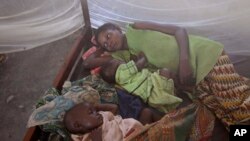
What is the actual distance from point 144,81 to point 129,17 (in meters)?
0.59

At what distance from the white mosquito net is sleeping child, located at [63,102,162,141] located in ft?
2.28

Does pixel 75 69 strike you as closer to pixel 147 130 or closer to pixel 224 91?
pixel 147 130

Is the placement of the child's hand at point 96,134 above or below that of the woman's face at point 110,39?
below

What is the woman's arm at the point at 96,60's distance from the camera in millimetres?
1817

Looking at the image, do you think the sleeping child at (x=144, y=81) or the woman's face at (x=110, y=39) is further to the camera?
the woman's face at (x=110, y=39)

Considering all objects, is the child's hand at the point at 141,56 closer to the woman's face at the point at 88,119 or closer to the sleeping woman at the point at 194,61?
the sleeping woman at the point at 194,61

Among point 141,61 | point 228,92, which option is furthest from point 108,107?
point 228,92

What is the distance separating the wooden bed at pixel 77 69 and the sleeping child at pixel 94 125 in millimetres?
184

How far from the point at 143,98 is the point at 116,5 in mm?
710

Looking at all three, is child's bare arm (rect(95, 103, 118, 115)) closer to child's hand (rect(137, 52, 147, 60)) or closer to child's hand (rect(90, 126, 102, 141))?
child's hand (rect(90, 126, 102, 141))

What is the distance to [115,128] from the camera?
1.41 metres

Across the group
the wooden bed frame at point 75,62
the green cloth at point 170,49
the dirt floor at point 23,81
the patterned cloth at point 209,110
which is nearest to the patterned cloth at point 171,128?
the patterned cloth at point 209,110

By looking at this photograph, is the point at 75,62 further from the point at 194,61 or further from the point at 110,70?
the point at 194,61

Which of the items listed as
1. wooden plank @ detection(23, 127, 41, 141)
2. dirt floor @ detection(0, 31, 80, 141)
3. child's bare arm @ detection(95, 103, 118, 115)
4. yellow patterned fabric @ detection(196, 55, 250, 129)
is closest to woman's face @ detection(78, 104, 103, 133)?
child's bare arm @ detection(95, 103, 118, 115)
